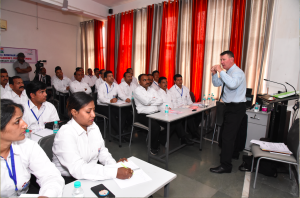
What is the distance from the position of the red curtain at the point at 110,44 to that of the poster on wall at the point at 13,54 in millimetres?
2713

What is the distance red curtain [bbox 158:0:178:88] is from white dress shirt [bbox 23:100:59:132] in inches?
143

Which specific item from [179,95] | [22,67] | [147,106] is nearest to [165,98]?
[179,95]

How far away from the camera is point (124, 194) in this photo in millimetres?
1089

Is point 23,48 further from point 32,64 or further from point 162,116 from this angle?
point 162,116

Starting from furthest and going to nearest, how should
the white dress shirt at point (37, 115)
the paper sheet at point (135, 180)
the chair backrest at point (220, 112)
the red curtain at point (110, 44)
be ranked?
the red curtain at point (110, 44) → the chair backrest at point (220, 112) → the white dress shirt at point (37, 115) → the paper sheet at point (135, 180)

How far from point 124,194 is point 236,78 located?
82.4 inches

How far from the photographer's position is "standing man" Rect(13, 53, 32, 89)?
6.08 meters

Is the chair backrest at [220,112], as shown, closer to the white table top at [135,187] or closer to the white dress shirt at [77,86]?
the white table top at [135,187]

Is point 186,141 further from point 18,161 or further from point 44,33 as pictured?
point 44,33

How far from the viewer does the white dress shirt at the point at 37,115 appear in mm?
2318

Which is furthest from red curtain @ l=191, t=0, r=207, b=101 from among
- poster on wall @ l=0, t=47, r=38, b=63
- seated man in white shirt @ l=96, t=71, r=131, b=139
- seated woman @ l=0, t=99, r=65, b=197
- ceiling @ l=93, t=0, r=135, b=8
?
poster on wall @ l=0, t=47, r=38, b=63

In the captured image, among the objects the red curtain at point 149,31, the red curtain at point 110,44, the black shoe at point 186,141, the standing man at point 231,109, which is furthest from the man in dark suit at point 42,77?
the standing man at point 231,109

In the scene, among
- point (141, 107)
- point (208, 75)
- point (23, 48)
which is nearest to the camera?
point (141, 107)

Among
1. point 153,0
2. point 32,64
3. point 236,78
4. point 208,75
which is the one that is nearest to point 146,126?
point 236,78
